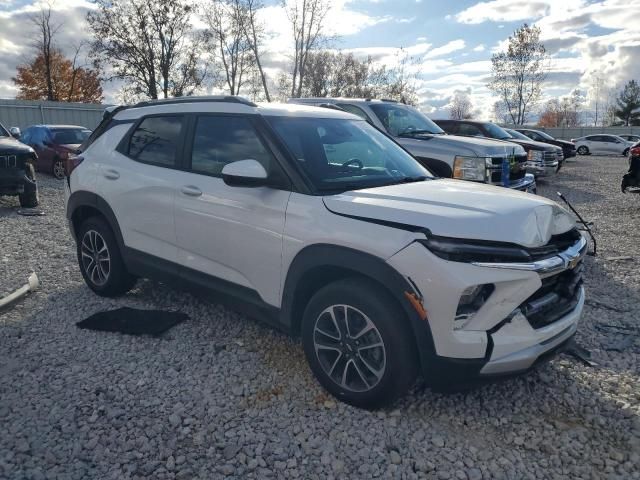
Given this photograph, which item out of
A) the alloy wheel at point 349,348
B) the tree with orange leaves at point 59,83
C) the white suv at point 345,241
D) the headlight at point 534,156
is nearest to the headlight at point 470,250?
the white suv at point 345,241

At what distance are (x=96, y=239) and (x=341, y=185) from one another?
2.80 metres

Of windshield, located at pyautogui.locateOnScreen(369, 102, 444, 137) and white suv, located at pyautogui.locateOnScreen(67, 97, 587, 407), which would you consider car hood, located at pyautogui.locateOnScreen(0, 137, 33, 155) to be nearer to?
white suv, located at pyautogui.locateOnScreen(67, 97, 587, 407)

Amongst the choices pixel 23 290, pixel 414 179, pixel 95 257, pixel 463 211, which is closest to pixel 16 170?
pixel 23 290

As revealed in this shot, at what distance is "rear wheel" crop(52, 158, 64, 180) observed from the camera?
14742 mm

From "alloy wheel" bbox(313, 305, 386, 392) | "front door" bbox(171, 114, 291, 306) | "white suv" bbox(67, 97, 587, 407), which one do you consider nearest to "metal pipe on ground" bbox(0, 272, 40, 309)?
"white suv" bbox(67, 97, 587, 407)

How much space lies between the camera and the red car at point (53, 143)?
14.7 metres

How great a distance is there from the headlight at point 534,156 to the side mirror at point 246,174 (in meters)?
12.9

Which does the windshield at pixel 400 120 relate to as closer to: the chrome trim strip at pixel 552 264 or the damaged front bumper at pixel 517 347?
the chrome trim strip at pixel 552 264

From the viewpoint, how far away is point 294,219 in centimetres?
325

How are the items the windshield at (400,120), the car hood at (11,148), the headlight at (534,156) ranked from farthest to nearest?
the headlight at (534,156)
the car hood at (11,148)
the windshield at (400,120)

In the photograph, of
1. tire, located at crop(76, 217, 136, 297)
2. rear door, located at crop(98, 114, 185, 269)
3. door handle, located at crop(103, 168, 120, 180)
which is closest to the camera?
rear door, located at crop(98, 114, 185, 269)

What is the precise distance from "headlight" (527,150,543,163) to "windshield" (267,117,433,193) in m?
11.5

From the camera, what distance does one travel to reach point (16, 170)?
31.3 ft

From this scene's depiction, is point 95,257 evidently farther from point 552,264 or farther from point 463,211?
point 552,264
